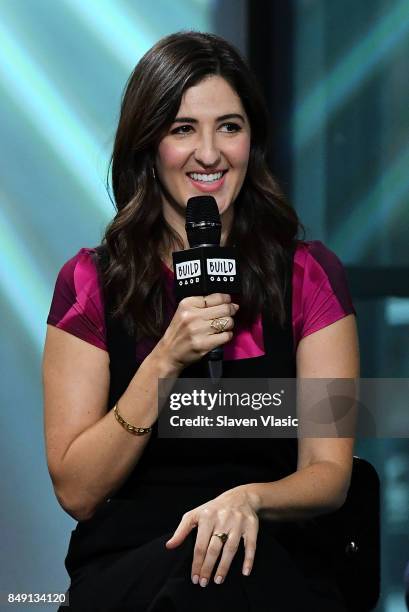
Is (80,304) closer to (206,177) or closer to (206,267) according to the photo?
(206,177)

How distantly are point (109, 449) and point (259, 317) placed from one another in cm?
42

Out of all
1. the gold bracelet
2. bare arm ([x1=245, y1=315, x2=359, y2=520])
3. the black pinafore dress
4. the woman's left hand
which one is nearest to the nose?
the black pinafore dress

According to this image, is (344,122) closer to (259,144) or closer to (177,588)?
(259,144)

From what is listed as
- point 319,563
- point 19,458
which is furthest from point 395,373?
point 319,563

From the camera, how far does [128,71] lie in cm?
337

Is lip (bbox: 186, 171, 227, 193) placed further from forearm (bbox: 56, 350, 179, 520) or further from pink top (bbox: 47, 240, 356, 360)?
forearm (bbox: 56, 350, 179, 520)

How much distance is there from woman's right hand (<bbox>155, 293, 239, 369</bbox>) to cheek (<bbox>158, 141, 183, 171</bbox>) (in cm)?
44

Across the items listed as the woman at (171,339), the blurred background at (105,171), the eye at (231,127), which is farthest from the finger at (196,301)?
the blurred background at (105,171)

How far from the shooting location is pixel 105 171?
11.0 ft

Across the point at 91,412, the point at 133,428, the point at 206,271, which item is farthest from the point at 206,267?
the point at 91,412

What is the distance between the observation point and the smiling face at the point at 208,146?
2258mm

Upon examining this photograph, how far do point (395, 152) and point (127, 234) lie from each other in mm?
1355

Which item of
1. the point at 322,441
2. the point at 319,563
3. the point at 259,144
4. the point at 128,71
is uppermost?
the point at 128,71

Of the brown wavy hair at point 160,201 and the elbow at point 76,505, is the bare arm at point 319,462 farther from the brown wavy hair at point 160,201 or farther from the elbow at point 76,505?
the elbow at point 76,505
